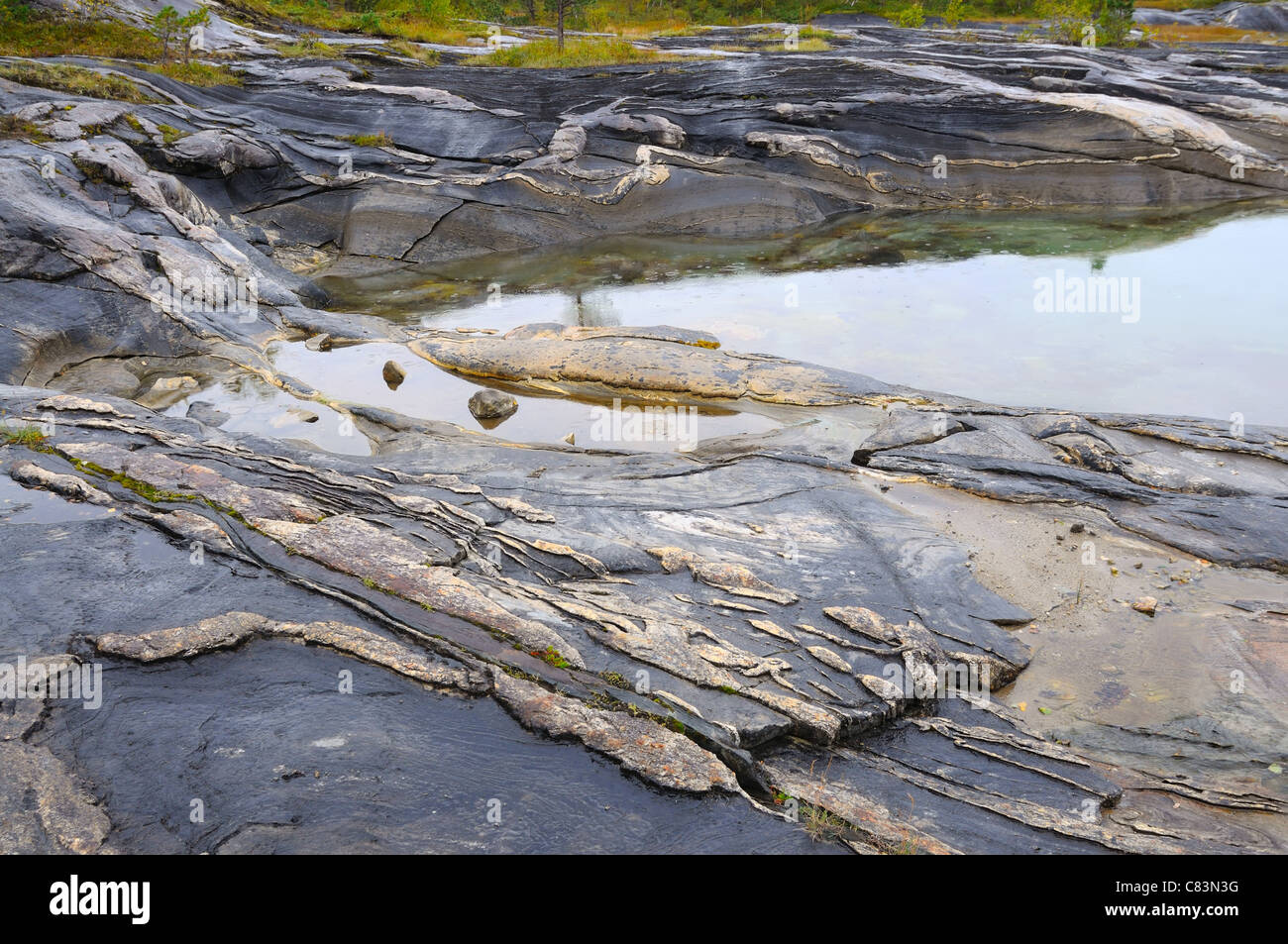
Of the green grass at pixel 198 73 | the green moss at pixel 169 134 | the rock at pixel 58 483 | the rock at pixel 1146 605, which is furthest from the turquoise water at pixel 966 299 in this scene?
the rock at pixel 58 483

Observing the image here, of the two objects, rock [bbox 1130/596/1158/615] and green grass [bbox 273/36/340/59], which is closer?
rock [bbox 1130/596/1158/615]

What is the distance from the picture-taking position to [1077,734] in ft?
20.3

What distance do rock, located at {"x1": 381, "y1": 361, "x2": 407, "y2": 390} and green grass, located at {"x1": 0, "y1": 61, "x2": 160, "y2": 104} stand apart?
13.6 meters

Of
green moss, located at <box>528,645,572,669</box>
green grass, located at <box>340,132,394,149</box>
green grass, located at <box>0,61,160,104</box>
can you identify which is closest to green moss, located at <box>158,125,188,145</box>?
green grass, located at <box>0,61,160,104</box>

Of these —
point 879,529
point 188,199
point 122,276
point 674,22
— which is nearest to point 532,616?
point 879,529

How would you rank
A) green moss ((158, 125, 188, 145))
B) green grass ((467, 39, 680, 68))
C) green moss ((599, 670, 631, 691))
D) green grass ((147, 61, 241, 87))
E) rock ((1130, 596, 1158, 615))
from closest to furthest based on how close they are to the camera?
green moss ((599, 670, 631, 691)), rock ((1130, 596, 1158, 615)), green moss ((158, 125, 188, 145)), green grass ((147, 61, 241, 87)), green grass ((467, 39, 680, 68))

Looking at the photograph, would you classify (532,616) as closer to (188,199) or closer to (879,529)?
(879,529)

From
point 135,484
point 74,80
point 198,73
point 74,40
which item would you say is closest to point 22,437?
point 135,484

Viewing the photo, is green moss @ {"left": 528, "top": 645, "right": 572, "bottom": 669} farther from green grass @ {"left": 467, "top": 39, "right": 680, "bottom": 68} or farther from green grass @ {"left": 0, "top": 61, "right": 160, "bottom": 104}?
green grass @ {"left": 467, "top": 39, "right": 680, "bottom": 68}

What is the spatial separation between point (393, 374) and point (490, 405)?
7.26ft

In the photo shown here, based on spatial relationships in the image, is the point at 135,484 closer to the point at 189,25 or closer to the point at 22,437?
the point at 22,437

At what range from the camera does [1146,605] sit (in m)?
7.27

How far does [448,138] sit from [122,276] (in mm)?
11715

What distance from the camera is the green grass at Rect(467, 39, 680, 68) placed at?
3033cm
